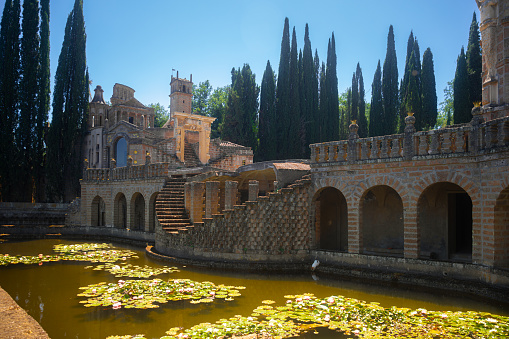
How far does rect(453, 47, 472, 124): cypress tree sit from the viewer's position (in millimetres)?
27094

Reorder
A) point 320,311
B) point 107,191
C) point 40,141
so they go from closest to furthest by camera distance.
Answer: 1. point 320,311
2. point 107,191
3. point 40,141

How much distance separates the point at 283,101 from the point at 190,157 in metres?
11.5

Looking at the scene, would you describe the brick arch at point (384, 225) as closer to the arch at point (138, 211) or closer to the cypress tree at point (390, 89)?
the arch at point (138, 211)

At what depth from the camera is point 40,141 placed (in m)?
31.2

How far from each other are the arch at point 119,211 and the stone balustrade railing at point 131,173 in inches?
48.8

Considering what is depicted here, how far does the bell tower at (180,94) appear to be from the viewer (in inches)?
1156

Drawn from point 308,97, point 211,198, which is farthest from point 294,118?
point 211,198

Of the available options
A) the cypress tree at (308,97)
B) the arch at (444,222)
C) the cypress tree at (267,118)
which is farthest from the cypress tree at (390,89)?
the arch at (444,222)

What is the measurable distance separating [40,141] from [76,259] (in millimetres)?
19451

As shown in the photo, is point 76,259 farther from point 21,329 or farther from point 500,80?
point 500,80

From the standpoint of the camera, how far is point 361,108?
39.6 m

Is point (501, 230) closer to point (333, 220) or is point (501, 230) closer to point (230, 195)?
point (333, 220)

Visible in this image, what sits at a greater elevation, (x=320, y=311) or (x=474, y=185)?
(x=474, y=185)

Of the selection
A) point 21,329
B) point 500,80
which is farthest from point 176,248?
point 500,80
